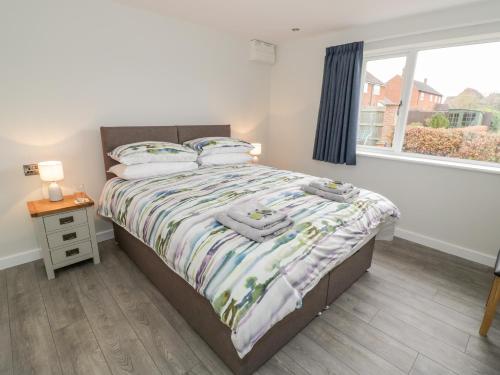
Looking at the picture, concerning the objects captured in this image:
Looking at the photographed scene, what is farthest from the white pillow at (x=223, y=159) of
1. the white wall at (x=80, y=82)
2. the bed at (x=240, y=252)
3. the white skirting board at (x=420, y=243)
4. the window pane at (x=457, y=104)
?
the window pane at (x=457, y=104)

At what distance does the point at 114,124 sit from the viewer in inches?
107

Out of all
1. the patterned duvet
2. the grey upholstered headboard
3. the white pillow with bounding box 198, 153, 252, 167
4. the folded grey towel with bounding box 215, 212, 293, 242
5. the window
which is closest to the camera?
the patterned duvet

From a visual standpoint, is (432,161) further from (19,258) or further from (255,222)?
(19,258)

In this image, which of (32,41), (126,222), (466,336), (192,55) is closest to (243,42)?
(192,55)

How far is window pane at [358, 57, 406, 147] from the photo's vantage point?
117 inches

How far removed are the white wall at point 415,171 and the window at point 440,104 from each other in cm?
23

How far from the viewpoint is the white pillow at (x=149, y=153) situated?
243 cm

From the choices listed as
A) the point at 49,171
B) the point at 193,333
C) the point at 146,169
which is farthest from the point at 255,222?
the point at 49,171

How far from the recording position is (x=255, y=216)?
1.52 metres

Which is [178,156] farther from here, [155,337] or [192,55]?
[155,337]

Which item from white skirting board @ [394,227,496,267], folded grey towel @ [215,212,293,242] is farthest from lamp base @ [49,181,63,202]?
white skirting board @ [394,227,496,267]

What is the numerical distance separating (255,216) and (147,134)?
191 centimetres

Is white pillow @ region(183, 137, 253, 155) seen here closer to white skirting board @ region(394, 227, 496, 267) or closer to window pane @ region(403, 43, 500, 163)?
window pane @ region(403, 43, 500, 163)

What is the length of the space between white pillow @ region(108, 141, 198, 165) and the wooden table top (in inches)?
20.0
